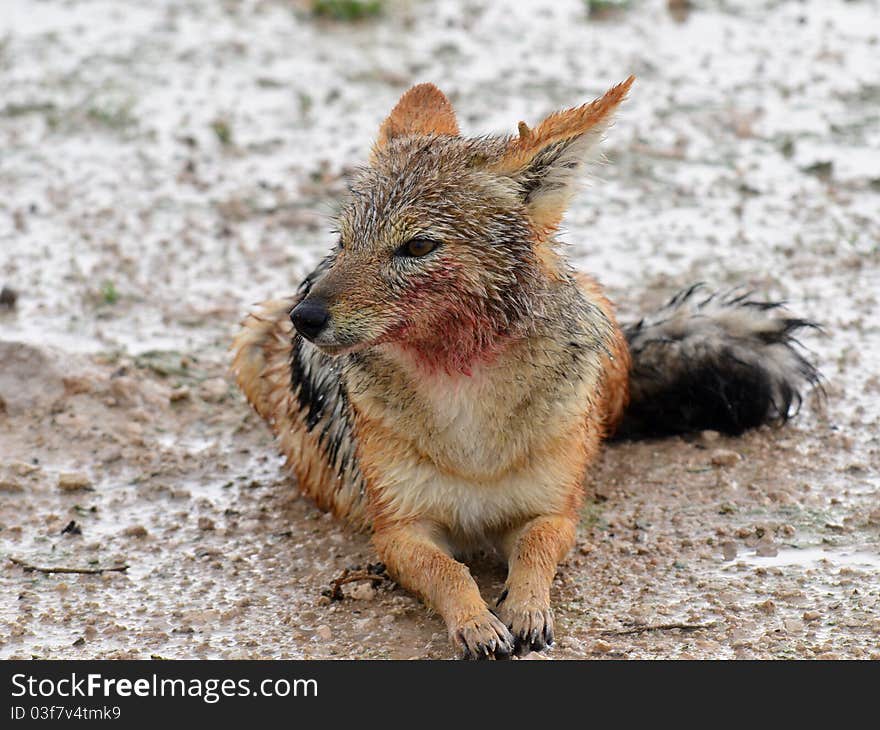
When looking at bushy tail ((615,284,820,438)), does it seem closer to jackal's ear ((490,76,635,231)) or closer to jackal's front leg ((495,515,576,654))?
jackal's front leg ((495,515,576,654))

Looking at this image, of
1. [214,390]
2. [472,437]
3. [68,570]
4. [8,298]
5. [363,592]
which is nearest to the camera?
[472,437]

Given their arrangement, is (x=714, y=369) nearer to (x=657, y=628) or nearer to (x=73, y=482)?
(x=657, y=628)

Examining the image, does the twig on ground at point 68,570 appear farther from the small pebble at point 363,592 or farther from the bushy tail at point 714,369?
the bushy tail at point 714,369

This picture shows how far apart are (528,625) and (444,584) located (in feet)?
1.35

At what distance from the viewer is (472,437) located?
20.3 ft

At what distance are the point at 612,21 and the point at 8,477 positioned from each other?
330 inches

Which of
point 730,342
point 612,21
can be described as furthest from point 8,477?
point 612,21

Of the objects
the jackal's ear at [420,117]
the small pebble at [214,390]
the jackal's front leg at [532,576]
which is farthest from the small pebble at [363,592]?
the small pebble at [214,390]

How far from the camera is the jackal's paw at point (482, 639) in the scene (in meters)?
5.71

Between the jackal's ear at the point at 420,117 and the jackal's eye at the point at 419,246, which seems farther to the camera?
the jackal's ear at the point at 420,117

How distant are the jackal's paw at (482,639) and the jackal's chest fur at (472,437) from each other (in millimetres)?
693

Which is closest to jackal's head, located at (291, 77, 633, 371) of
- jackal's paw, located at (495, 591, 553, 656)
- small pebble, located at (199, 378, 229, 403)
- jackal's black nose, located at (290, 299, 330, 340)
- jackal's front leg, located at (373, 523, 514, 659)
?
jackal's black nose, located at (290, 299, 330, 340)

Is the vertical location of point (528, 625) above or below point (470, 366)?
below

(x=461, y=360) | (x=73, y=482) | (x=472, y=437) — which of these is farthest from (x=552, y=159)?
(x=73, y=482)
